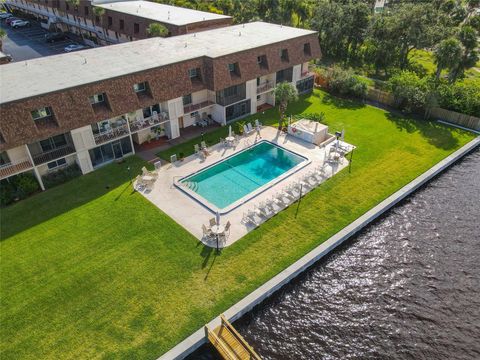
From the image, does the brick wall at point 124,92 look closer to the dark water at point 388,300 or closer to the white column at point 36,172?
the white column at point 36,172

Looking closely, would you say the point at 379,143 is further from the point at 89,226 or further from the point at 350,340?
the point at 89,226

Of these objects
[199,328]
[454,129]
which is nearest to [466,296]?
[199,328]

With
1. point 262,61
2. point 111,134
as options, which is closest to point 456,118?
point 262,61

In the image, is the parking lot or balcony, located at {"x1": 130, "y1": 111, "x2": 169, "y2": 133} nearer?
balcony, located at {"x1": 130, "y1": 111, "x2": 169, "y2": 133}

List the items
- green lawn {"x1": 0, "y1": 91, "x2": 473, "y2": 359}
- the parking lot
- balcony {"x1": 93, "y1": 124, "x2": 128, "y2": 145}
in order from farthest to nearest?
1. the parking lot
2. balcony {"x1": 93, "y1": 124, "x2": 128, "y2": 145}
3. green lawn {"x1": 0, "y1": 91, "x2": 473, "y2": 359}

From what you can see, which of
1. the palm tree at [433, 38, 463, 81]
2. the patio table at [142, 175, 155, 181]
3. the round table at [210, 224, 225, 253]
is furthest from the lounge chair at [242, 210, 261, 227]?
the palm tree at [433, 38, 463, 81]

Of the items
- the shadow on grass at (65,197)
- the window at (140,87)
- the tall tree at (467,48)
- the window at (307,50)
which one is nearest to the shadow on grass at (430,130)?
the tall tree at (467,48)

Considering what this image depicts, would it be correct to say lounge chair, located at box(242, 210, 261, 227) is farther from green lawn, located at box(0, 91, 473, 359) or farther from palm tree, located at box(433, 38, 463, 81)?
palm tree, located at box(433, 38, 463, 81)
